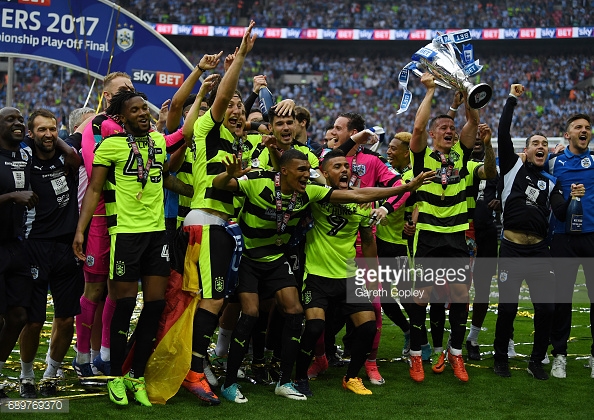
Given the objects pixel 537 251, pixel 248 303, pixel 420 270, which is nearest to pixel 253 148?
pixel 248 303

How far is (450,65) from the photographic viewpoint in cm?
713

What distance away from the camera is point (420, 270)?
7.25 meters

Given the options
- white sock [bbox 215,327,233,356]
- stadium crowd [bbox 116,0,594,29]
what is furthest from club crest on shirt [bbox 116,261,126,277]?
stadium crowd [bbox 116,0,594,29]

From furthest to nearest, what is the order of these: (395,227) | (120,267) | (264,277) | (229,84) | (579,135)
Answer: (395,227)
(579,135)
(264,277)
(229,84)
(120,267)

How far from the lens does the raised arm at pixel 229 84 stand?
605 centimetres

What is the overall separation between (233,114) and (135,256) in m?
1.43

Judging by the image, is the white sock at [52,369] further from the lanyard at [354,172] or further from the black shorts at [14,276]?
the lanyard at [354,172]

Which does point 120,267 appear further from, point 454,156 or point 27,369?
point 454,156

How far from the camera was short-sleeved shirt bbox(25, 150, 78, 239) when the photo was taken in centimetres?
600

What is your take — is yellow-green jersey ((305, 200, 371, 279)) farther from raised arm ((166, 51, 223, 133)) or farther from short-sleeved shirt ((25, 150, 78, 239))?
short-sleeved shirt ((25, 150, 78, 239))

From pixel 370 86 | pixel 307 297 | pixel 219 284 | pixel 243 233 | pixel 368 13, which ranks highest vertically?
pixel 368 13

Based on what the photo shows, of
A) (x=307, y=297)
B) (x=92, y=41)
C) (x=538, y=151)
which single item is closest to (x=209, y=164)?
(x=307, y=297)

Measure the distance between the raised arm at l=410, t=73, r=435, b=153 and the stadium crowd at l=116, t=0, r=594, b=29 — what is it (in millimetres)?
36295

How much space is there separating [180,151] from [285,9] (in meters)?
38.8
